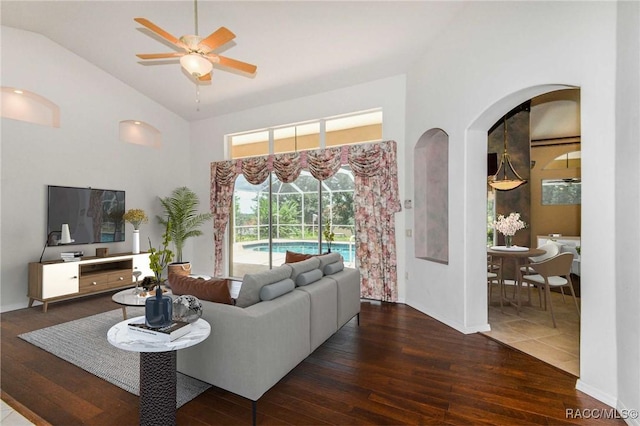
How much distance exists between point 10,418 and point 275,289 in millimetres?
1972

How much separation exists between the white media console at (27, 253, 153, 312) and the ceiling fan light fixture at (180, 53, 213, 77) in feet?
12.2

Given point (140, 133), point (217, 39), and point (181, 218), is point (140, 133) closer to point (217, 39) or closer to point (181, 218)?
point (181, 218)

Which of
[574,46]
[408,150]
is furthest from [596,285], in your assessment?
[408,150]

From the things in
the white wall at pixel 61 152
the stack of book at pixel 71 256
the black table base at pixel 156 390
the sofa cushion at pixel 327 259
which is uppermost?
the white wall at pixel 61 152

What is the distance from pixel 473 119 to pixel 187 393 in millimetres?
3889

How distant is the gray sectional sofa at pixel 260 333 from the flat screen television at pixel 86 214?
13.7ft

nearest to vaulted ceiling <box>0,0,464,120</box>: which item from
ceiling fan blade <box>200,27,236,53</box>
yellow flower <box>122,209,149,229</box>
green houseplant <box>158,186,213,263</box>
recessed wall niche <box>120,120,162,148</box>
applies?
recessed wall niche <box>120,120,162,148</box>

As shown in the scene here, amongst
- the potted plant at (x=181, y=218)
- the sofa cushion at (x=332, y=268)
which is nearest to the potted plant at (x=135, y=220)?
the potted plant at (x=181, y=218)

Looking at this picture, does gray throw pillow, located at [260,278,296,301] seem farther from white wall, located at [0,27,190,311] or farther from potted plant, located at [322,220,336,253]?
white wall, located at [0,27,190,311]

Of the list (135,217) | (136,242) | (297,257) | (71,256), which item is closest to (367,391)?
(297,257)

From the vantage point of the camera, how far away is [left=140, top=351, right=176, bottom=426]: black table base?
200cm

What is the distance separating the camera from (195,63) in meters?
3.09

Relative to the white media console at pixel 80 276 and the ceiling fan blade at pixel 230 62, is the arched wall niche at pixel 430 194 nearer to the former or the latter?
the ceiling fan blade at pixel 230 62

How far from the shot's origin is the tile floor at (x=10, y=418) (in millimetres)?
2115
